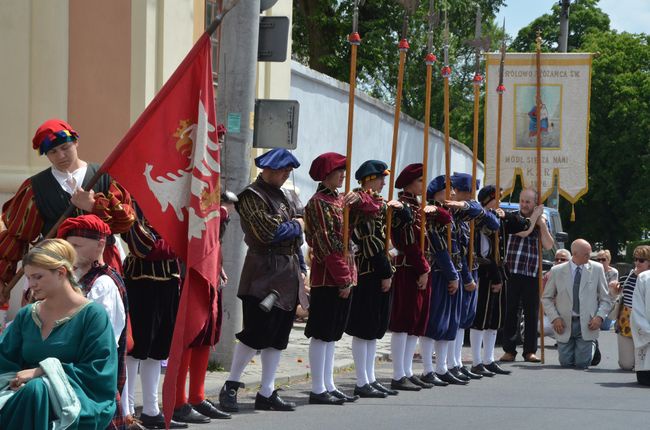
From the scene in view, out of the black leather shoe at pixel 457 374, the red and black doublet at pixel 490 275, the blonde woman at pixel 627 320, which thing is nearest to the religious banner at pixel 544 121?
the blonde woman at pixel 627 320

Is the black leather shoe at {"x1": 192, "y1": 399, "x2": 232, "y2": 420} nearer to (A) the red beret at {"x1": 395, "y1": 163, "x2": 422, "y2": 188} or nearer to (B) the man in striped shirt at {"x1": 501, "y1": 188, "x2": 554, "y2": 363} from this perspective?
(A) the red beret at {"x1": 395, "y1": 163, "x2": 422, "y2": 188}

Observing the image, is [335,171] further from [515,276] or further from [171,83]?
[515,276]

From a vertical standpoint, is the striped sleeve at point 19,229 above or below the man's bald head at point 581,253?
above

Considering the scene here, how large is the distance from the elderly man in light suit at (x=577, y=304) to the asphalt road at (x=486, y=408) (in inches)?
49.2

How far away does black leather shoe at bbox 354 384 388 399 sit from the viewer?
10789mm

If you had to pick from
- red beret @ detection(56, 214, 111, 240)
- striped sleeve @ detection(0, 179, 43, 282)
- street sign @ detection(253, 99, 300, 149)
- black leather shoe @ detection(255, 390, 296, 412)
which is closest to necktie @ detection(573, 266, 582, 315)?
street sign @ detection(253, 99, 300, 149)

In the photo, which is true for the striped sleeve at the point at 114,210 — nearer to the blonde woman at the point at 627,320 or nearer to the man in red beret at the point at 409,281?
the man in red beret at the point at 409,281

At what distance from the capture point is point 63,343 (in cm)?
567

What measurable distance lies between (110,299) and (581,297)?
9118 mm

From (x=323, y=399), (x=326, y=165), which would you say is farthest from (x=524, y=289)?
(x=326, y=165)

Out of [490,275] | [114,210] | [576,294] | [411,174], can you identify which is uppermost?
[411,174]

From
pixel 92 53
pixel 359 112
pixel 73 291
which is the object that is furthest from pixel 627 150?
pixel 73 291

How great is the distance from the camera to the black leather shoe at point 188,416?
8.97 m

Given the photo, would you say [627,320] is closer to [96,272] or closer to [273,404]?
[273,404]
